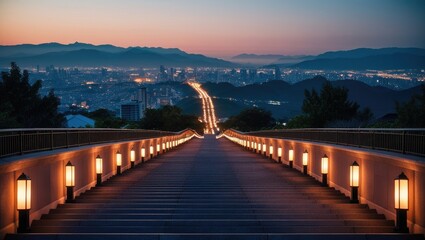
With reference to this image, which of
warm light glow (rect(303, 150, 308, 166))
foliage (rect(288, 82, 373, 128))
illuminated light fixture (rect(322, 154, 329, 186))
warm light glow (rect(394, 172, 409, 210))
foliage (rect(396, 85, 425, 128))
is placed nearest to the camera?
warm light glow (rect(394, 172, 409, 210))

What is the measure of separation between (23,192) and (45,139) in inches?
175

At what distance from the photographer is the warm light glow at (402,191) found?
1032cm

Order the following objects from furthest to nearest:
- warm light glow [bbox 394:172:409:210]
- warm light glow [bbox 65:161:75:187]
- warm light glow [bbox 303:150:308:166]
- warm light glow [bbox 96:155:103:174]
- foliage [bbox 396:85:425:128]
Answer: foliage [bbox 396:85:425:128], warm light glow [bbox 303:150:308:166], warm light glow [bbox 96:155:103:174], warm light glow [bbox 65:161:75:187], warm light glow [bbox 394:172:409:210]

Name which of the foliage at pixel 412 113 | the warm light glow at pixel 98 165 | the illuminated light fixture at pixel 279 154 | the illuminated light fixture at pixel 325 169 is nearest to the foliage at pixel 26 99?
the foliage at pixel 412 113

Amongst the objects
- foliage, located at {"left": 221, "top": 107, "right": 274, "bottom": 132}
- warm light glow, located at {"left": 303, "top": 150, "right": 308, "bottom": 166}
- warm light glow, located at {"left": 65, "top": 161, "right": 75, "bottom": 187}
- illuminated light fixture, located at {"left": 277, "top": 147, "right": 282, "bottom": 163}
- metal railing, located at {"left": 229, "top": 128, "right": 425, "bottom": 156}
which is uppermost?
metal railing, located at {"left": 229, "top": 128, "right": 425, "bottom": 156}

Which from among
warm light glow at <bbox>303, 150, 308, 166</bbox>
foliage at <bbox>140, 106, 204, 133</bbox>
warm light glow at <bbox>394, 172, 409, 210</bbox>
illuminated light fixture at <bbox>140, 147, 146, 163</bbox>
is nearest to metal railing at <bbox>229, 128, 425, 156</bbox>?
warm light glow at <bbox>303, 150, 308, 166</bbox>

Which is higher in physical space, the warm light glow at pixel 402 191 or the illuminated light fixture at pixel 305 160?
the warm light glow at pixel 402 191

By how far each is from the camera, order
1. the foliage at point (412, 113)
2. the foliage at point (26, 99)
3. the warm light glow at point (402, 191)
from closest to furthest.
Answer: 1. the warm light glow at point (402, 191)
2. the foliage at point (412, 113)
3. the foliage at point (26, 99)

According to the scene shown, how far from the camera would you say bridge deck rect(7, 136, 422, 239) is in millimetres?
10508

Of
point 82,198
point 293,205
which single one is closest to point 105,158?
point 82,198

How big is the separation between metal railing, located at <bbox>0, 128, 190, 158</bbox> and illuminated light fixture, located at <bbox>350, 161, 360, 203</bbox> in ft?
22.8

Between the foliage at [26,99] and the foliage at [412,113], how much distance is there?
29750 mm

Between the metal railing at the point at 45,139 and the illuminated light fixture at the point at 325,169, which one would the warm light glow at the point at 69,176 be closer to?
the metal railing at the point at 45,139

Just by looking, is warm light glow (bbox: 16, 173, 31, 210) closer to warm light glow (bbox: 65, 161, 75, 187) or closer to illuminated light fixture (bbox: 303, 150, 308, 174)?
warm light glow (bbox: 65, 161, 75, 187)
